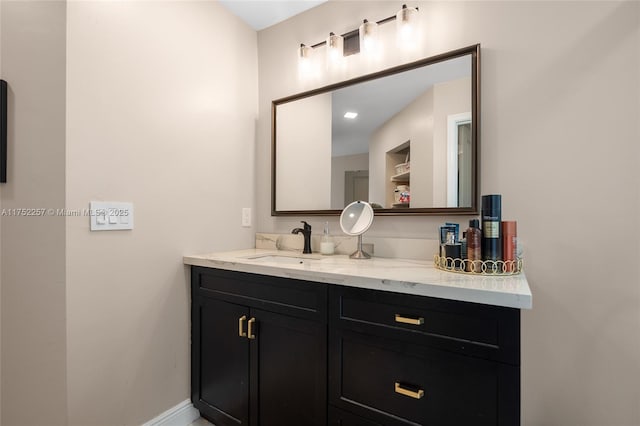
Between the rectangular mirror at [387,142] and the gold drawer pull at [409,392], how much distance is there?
2.63ft

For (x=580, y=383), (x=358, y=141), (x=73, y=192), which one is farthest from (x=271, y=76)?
(x=580, y=383)

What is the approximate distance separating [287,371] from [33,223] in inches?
49.9

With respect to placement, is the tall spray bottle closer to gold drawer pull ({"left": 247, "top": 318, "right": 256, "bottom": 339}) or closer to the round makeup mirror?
the round makeup mirror

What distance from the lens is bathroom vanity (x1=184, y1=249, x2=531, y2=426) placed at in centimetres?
88

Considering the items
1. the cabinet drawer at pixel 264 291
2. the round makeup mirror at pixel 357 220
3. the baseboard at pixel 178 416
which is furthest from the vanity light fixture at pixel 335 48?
the baseboard at pixel 178 416

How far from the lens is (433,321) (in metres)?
0.95

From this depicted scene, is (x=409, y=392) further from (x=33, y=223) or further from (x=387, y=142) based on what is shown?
(x=33, y=223)

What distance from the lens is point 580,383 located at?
1.19 m

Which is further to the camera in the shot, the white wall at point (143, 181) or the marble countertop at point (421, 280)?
the white wall at point (143, 181)

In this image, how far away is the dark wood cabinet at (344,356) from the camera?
0.88m

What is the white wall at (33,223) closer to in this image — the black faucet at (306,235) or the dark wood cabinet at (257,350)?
the dark wood cabinet at (257,350)

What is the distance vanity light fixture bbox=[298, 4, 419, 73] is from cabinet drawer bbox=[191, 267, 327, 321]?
133 cm

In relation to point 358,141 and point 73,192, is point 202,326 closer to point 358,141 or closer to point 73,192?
point 73,192

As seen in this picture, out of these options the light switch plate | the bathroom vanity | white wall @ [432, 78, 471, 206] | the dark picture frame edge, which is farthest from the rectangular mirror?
the dark picture frame edge
